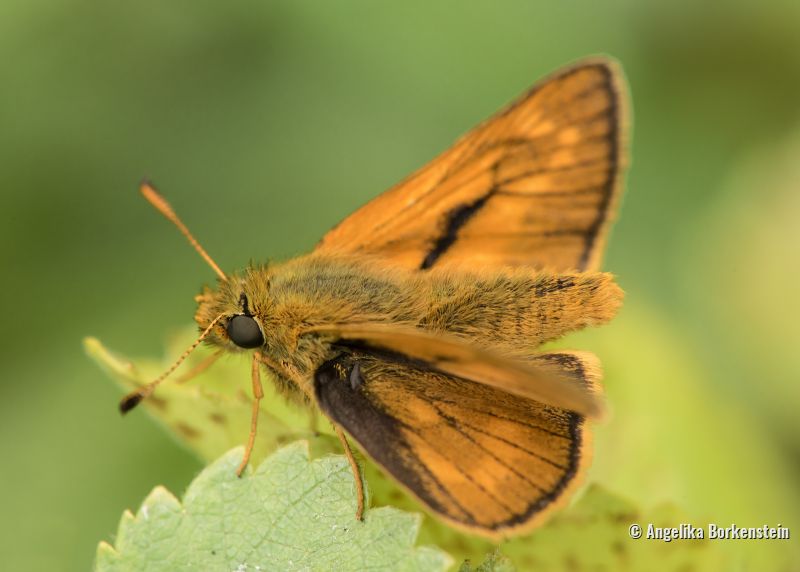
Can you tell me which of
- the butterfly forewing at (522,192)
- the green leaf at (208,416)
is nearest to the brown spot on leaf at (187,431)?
the green leaf at (208,416)

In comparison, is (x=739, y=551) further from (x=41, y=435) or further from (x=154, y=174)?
(x=154, y=174)

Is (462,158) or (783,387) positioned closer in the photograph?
(462,158)

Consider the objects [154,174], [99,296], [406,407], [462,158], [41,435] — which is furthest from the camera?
[154,174]

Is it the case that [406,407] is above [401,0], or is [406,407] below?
below

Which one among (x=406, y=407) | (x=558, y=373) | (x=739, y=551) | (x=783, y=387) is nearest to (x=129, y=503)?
(x=406, y=407)

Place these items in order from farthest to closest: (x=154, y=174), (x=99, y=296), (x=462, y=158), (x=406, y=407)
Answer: (x=154, y=174)
(x=99, y=296)
(x=462, y=158)
(x=406, y=407)

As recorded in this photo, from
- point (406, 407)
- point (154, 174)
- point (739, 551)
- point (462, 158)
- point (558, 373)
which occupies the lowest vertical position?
point (739, 551)

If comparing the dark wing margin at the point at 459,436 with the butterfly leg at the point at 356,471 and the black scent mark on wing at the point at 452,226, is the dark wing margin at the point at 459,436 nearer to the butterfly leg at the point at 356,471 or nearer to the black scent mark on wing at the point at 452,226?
the butterfly leg at the point at 356,471
